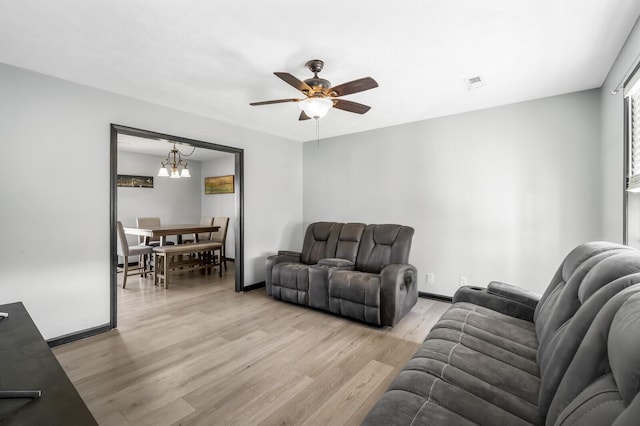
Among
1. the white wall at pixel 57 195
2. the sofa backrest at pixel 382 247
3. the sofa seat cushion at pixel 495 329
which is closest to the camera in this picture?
the sofa seat cushion at pixel 495 329

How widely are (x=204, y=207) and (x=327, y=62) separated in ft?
19.6

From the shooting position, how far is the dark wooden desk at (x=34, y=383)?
84 cm

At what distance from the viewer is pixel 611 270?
1152 millimetres

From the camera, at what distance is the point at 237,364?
2.31 m

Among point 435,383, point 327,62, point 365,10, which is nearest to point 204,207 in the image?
point 327,62

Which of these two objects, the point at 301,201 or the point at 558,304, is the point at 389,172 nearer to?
the point at 301,201

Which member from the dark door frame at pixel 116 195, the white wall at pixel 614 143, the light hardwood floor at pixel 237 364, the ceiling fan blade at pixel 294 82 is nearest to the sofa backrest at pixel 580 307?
the light hardwood floor at pixel 237 364

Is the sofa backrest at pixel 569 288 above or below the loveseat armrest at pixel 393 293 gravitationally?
above

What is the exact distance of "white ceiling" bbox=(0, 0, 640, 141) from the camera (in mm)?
1784

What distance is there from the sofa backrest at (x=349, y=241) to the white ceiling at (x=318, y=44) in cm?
169

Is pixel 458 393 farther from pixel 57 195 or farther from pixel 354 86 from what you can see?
pixel 57 195

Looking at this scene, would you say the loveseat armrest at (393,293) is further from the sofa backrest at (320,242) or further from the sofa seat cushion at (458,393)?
the sofa seat cushion at (458,393)

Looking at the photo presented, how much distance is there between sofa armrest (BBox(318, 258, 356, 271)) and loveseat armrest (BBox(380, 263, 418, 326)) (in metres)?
0.60

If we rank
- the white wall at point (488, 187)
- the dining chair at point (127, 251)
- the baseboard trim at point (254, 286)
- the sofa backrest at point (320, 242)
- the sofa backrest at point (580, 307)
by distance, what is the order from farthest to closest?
the dining chair at point (127, 251) → the baseboard trim at point (254, 286) → the sofa backrest at point (320, 242) → the white wall at point (488, 187) → the sofa backrest at point (580, 307)
